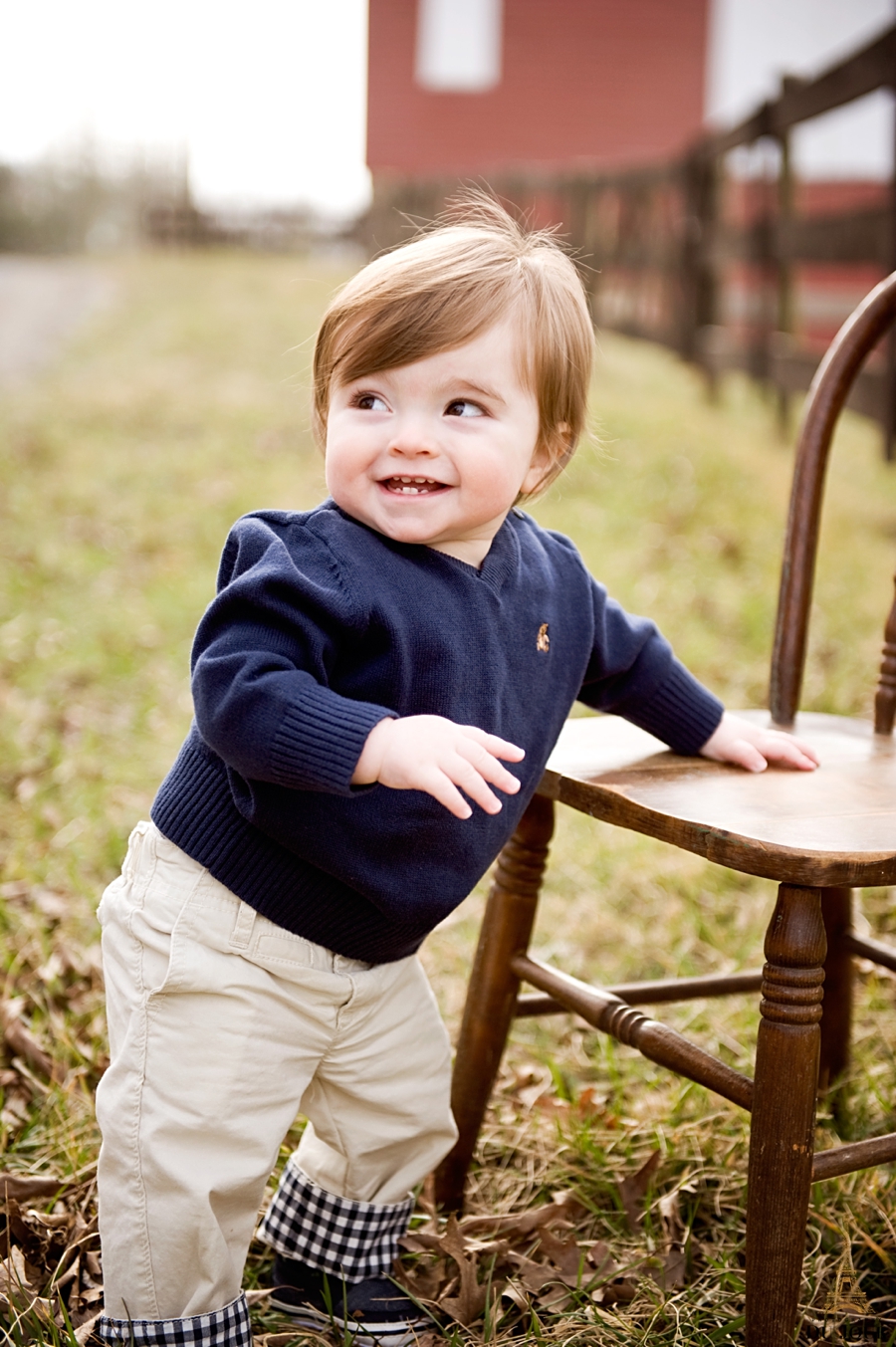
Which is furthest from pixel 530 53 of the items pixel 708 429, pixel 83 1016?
pixel 83 1016

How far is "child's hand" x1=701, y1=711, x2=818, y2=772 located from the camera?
176cm

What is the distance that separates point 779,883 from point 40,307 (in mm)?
12696

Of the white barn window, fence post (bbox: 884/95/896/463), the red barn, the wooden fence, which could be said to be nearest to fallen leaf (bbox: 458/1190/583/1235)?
the wooden fence

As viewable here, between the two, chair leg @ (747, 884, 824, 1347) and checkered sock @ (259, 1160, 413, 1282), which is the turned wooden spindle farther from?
checkered sock @ (259, 1160, 413, 1282)

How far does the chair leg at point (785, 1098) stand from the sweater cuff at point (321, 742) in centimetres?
53

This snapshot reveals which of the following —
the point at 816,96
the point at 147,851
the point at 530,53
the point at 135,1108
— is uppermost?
the point at 530,53

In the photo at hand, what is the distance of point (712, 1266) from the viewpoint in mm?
1804

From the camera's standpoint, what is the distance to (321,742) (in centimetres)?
126

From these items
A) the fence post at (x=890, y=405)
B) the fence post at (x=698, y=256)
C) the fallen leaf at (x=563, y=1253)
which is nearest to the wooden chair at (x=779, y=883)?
the fallen leaf at (x=563, y=1253)

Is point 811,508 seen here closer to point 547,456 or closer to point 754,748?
point 754,748

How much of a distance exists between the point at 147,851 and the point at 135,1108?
0.94ft

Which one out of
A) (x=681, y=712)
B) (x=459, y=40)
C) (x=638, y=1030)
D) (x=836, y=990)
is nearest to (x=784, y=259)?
(x=836, y=990)

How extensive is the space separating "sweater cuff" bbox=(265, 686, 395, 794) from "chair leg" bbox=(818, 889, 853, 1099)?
105 centimetres

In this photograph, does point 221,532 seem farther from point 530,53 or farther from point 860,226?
point 530,53
